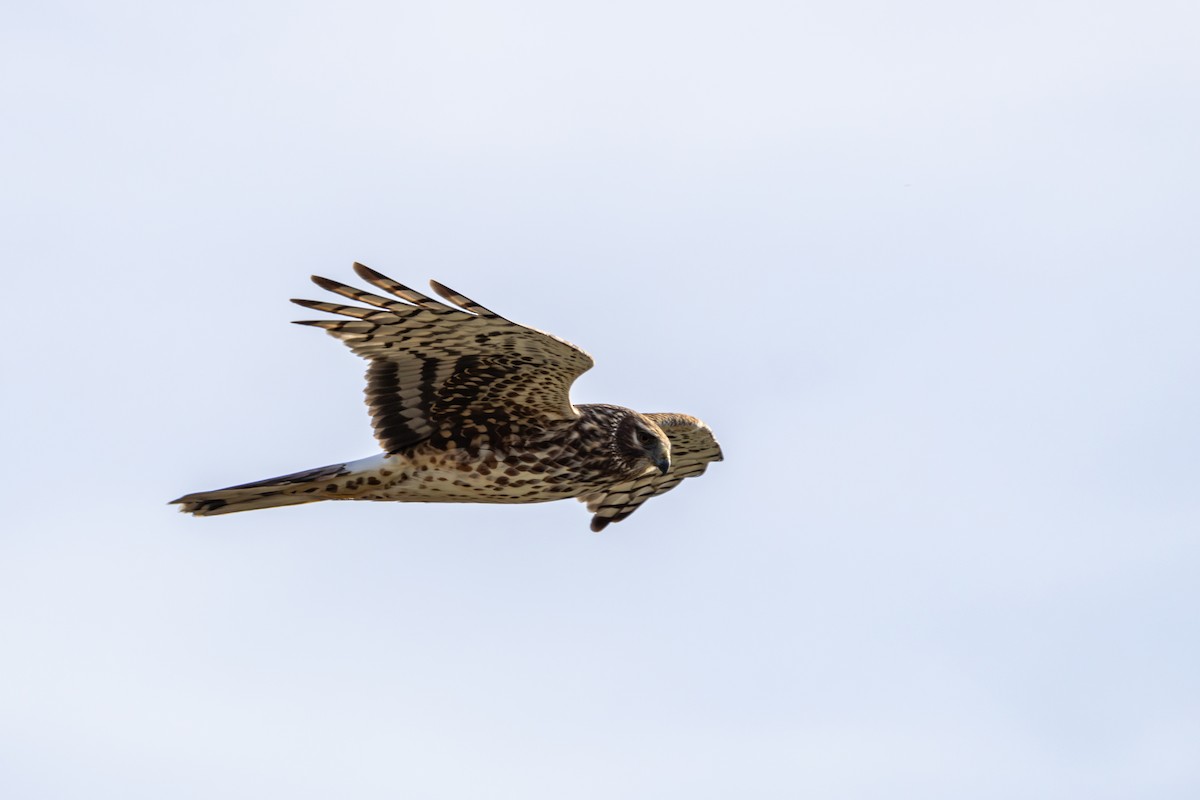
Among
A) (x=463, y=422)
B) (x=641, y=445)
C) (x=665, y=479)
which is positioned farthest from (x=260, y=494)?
(x=665, y=479)

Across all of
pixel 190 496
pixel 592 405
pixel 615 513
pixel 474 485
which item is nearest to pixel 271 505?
pixel 190 496

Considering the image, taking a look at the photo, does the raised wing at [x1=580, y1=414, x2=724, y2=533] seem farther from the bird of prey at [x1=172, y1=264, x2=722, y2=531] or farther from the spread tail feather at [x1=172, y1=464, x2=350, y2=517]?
the spread tail feather at [x1=172, y1=464, x2=350, y2=517]

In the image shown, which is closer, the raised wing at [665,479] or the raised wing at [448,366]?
the raised wing at [448,366]

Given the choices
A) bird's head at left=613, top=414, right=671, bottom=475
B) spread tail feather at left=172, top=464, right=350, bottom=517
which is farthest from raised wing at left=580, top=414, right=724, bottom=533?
spread tail feather at left=172, top=464, right=350, bottom=517

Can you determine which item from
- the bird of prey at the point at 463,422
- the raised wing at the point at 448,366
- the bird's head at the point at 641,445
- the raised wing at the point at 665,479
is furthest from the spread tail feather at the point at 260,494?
the raised wing at the point at 665,479

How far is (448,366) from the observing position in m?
12.5

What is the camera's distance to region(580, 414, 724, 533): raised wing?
47.5 feet

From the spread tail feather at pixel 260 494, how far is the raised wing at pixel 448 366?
0.52 m

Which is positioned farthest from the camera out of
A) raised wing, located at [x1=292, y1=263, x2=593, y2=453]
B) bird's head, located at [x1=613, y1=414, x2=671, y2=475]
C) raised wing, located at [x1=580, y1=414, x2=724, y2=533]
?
raised wing, located at [x1=580, y1=414, x2=724, y2=533]

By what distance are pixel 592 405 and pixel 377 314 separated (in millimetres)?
1830

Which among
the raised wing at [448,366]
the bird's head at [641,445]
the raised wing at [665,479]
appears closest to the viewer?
the raised wing at [448,366]

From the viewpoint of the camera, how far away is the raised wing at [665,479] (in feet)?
47.5

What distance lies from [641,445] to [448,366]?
1488 mm

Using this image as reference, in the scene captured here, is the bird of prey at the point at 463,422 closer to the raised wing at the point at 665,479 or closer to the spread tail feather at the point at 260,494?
the spread tail feather at the point at 260,494
